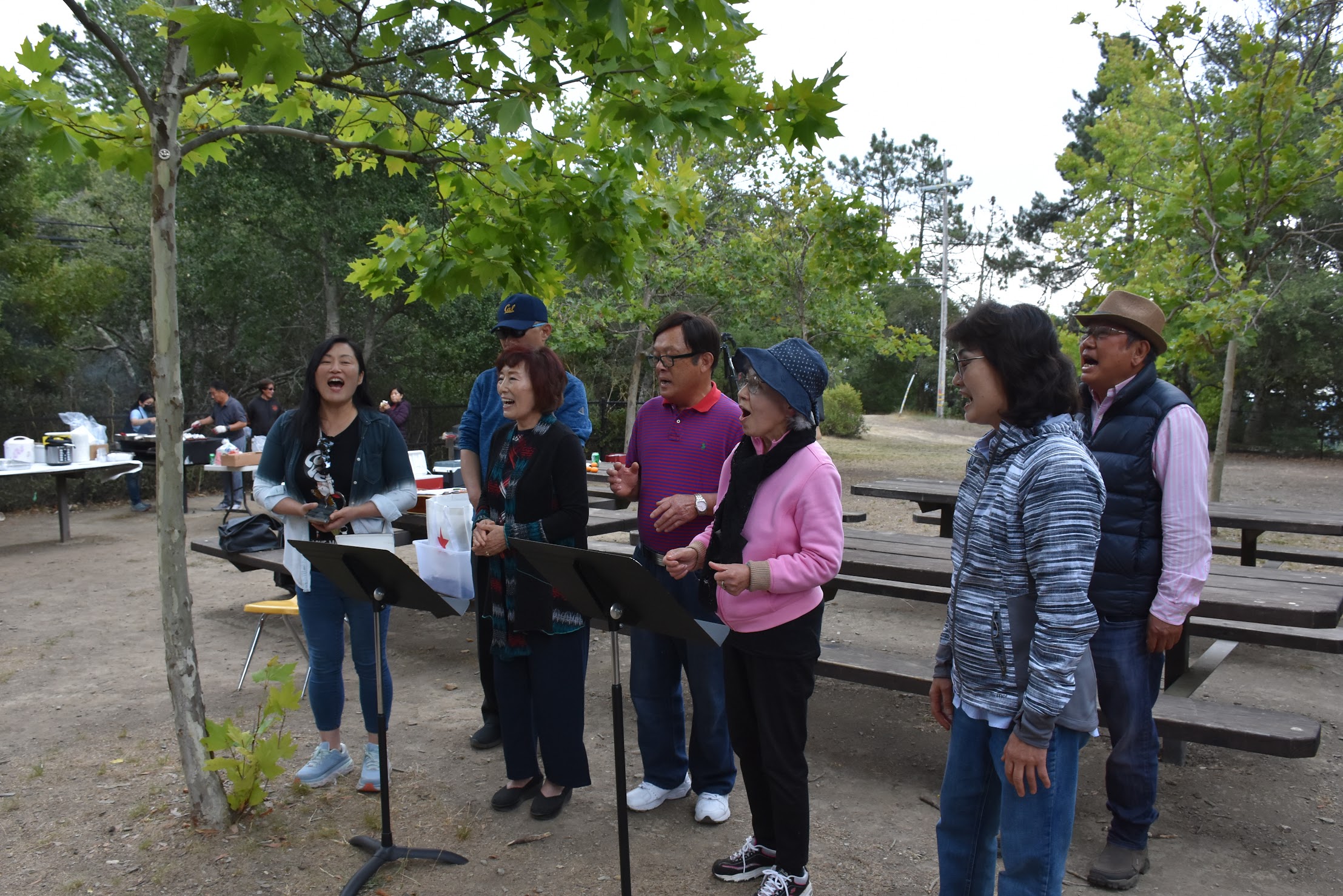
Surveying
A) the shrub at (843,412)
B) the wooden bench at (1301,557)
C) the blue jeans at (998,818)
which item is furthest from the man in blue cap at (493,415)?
the shrub at (843,412)

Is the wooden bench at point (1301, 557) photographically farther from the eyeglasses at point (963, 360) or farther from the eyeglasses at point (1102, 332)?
the eyeglasses at point (963, 360)

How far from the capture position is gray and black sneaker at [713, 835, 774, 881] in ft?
10.6

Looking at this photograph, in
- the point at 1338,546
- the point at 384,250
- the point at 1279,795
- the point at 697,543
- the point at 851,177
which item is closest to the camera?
the point at 697,543

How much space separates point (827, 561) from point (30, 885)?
119 inches

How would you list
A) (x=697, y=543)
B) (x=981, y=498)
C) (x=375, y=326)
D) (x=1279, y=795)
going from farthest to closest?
(x=375, y=326) → (x=1279, y=795) → (x=697, y=543) → (x=981, y=498)

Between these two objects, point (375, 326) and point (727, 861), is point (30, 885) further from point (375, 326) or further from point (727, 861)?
point (375, 326)

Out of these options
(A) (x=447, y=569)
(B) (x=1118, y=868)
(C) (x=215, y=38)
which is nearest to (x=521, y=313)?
(A) (x=447, y=569)

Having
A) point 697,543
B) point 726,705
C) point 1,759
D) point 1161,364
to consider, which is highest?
point 1161,364

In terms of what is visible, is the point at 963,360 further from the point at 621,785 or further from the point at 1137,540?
the point at 621,785

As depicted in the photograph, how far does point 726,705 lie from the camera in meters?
3.22

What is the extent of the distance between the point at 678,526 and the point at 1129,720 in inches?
65.5

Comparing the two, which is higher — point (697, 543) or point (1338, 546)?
point (697, 543)

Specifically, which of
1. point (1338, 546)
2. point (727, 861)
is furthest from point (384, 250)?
point (1338, 546)

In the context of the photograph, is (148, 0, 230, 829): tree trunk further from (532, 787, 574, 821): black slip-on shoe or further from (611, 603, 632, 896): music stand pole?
(611, 603, 632, 896): music stand pole
